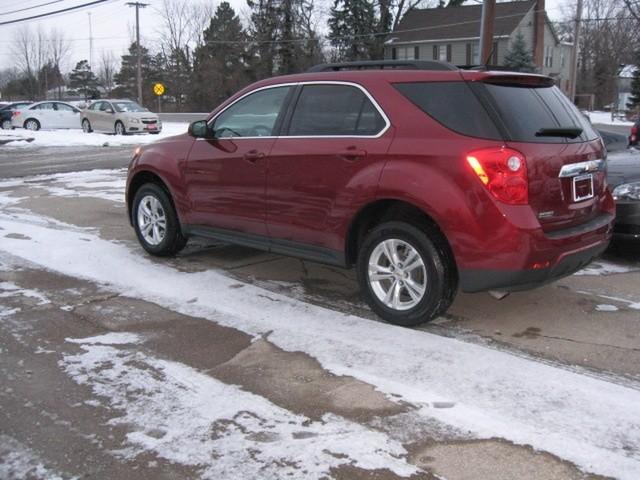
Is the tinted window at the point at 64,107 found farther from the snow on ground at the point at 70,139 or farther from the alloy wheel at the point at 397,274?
the alloy wheel at the point at 397,274

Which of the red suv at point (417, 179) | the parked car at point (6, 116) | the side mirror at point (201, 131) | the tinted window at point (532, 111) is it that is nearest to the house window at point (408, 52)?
the parked car at point (6, 116)

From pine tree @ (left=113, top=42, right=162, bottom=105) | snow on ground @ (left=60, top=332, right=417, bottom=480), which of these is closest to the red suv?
snow on ground @ (left=60, top=332, right=417, bottom=480)

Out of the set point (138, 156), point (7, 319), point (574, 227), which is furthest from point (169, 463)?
point (138, 156)

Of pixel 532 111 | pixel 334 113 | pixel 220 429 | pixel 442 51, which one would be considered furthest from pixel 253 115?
pixel 442 51

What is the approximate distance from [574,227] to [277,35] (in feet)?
193

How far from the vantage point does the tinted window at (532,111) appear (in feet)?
13.8

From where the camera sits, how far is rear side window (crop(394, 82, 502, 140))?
420 cm

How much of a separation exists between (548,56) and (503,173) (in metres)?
62.6

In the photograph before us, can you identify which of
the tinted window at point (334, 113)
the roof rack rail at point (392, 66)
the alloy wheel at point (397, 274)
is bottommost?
the alloy wheel at point (397, 274)

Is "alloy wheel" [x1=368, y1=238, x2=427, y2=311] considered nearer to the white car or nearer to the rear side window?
the rear side window

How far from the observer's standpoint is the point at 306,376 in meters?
3.90

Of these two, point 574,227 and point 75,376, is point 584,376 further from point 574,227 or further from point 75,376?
point 75,376

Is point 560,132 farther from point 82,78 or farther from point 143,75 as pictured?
point 82,78

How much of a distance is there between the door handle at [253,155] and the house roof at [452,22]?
53793 mm
